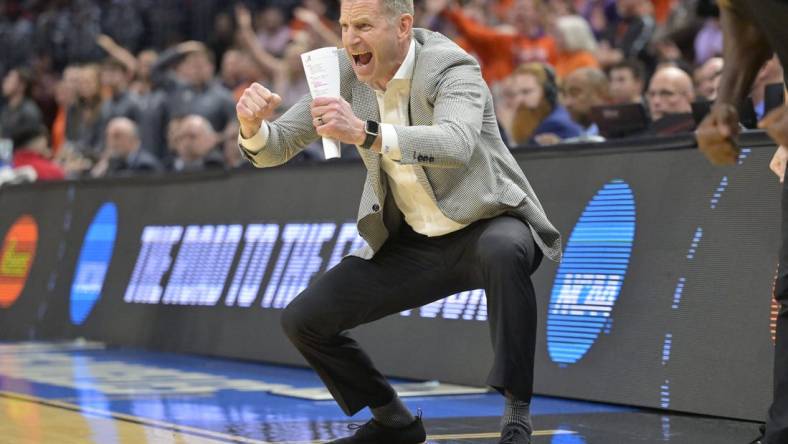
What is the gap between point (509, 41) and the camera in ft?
41.5

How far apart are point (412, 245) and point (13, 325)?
276 inches

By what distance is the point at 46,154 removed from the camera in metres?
14.1

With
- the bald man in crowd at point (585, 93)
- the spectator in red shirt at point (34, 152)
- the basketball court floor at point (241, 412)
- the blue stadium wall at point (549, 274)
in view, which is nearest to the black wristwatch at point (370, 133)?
the basketball court floor at point (241, 412)

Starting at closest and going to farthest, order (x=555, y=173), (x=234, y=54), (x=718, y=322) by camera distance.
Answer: (x=718, y=322) → (x=555, y=173) → (x=234, y=54)

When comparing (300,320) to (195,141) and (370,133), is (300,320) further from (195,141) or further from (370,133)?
(195,141)

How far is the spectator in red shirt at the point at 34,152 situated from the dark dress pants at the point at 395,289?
8785 mm

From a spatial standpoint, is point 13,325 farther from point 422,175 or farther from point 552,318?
point 422,175

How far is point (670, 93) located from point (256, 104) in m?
4.38

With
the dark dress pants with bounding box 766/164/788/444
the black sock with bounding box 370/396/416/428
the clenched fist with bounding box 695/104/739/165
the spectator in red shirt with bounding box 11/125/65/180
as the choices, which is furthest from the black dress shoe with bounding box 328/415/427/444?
the spectator in red shirt with bounding box 11/125/65/180

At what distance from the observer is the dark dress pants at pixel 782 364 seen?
158 inches

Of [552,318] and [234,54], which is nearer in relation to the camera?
[552,318]

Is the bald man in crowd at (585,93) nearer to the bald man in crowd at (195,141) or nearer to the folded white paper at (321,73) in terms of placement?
the bald man in crowd at (195,141)

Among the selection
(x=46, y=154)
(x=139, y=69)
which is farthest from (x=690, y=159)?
(x=139, y=69)

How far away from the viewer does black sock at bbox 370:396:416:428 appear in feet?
17.5
